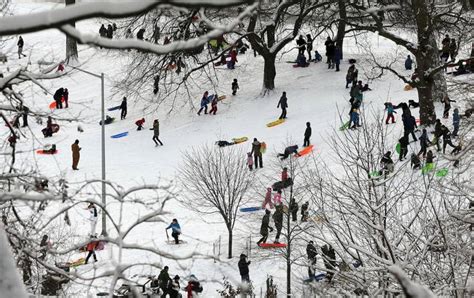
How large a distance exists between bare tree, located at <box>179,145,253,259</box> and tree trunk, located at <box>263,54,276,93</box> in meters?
8.98

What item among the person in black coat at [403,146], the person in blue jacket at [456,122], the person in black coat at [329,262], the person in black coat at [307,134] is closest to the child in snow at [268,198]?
the person in black coat at [403,146]

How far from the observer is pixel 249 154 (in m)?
27.4

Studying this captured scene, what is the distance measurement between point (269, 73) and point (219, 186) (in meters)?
11.6

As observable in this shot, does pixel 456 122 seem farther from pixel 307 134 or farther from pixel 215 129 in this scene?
pixel 215 129

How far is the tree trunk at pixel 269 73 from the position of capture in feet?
113

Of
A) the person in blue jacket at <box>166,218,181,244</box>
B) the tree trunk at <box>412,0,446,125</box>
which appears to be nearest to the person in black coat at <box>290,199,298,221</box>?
→ the person in blue jacket at <box>166,218,181,244</box>

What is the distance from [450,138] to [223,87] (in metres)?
15.1

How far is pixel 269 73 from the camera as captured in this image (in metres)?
34.6

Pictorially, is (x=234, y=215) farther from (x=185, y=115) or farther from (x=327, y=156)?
(x=185, y=115)

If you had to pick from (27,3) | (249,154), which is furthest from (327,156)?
(27,3)

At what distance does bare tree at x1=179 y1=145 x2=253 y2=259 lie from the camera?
23344mm

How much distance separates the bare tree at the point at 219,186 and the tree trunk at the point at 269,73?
8975 millimetres

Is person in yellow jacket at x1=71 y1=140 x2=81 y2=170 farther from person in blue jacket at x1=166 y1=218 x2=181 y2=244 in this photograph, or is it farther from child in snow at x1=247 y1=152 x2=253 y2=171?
person in blue jacket at x1=166 y1=218 x2=181 y2=244

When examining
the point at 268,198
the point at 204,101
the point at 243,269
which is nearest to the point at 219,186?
the point at 268,198
